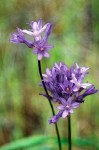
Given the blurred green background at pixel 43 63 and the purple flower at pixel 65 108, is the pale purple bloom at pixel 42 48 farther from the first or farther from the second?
the blurred green background at pixel 43 63

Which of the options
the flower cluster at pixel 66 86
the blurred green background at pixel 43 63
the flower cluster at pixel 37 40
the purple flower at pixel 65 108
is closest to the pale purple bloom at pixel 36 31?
the flower cluster at pixel 37 40

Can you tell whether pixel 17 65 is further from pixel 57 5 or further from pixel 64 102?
pixel 64 102

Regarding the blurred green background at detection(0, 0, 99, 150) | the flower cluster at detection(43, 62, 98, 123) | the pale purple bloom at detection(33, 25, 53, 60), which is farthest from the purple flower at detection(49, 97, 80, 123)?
the blurred green background at detection(0, 0, 99, 150)

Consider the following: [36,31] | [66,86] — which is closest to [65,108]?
[66,86]

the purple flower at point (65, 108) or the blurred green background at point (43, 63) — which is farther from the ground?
the blurred green background at point (43, 63)

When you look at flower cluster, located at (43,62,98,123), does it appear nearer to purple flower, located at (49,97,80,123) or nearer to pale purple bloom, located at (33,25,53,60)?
purple flower, located at (49,97,80,123)

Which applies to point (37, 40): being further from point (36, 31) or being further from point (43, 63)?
point (43, 63)
